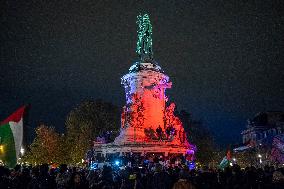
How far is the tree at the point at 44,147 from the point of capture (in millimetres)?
68250

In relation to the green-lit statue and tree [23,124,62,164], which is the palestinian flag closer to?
the green-lit statue

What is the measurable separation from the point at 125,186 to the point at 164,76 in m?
34.7

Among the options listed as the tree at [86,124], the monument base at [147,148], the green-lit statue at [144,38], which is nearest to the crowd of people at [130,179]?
the monument base at [147,148]

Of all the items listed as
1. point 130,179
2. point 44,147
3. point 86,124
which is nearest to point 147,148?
point 86,124

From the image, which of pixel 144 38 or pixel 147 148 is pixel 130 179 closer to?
pixel 147 148

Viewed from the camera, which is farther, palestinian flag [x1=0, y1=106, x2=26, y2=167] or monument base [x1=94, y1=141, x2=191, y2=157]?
monument base [x1=94, y1=141, x2=191, y2=157]

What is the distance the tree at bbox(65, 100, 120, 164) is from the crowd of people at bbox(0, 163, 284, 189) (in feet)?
156

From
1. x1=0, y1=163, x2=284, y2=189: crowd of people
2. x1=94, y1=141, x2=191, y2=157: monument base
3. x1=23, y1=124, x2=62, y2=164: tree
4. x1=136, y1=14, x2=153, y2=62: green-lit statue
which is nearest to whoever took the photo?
x1=0, y1=163, x2=284, y2=189: crowd of people

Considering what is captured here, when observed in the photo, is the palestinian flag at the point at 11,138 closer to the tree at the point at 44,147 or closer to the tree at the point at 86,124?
the tree at the point at 86,124

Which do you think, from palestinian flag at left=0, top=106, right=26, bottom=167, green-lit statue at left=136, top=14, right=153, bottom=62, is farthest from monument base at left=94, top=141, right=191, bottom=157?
palestinian flag at left=0, top=106, right=26, bottom=167

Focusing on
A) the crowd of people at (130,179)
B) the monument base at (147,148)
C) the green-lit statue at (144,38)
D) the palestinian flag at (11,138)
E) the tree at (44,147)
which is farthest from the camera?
the tree at (44,147)

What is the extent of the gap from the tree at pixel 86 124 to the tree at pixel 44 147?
10.0 ft

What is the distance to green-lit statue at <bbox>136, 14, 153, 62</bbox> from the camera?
5570 centimetres

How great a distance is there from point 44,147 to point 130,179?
177 feet
